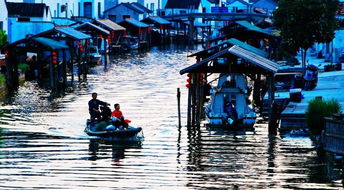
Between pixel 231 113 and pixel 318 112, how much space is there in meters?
5.58

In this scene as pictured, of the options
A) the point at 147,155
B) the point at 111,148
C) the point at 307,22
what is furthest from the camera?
the point at 307,22

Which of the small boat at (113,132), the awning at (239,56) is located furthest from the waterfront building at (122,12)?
the small boat at (113,132)

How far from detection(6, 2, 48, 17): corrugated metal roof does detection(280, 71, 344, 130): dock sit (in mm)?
38324

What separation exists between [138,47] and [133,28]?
224 inches

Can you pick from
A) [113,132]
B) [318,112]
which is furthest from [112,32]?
[318,112]

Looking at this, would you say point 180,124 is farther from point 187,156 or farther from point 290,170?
point 290,170

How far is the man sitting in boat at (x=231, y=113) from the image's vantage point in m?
47.0

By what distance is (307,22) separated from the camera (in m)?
67.4

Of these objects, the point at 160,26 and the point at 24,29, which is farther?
the point at 160,26

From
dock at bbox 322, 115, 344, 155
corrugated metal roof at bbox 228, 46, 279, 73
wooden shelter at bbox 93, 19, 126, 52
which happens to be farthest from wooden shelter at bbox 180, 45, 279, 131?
wooden shelter at bbox 93, 19, 126, 52

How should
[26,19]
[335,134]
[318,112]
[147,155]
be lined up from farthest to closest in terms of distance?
[26,19]
[318,112]
[147,155]
[335,134]

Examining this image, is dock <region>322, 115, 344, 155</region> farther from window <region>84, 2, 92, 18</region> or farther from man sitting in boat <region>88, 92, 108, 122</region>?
window <region>84, 2, 92, 18</region>

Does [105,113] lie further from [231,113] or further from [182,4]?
[182,4]

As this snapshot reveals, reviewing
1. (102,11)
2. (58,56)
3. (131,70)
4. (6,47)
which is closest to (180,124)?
(6,47)
